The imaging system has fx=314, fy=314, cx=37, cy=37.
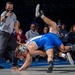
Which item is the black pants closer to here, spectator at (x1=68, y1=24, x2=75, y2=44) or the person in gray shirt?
the person in gray shirt

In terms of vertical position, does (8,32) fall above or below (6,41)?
above

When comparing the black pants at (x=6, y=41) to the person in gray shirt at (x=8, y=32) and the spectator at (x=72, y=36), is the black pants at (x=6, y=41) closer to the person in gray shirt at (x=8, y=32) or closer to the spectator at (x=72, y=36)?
the person in gray shirt at (x=8, y=32)

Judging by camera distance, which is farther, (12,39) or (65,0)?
(65,0)

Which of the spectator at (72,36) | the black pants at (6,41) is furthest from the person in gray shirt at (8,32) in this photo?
the spectator at (72,36)

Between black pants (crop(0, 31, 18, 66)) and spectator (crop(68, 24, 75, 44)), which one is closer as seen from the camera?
black pants (crop(0, 31, 18, 66))

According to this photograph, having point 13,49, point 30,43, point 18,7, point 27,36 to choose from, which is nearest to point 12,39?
point 13,49

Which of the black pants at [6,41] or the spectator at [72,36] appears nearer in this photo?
the black pants at [6,41]

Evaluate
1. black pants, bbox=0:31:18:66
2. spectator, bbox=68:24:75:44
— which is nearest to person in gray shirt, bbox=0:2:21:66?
black pants, bbox=0:31:18:66

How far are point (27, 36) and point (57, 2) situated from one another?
4.13 meters

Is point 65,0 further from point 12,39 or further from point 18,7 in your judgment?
point 12,39

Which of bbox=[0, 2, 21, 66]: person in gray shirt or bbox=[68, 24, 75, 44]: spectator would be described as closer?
bbox=[0, 2, 21, 66]: person in gray shirt

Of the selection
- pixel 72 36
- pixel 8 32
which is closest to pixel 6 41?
pixel 8 32

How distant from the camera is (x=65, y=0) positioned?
13.2m

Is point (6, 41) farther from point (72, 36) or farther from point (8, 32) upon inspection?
point (72, 36)
